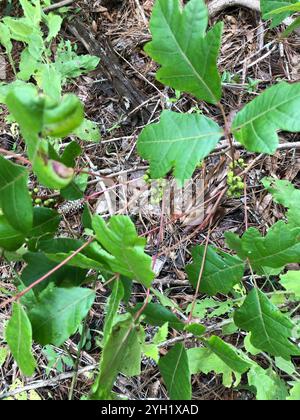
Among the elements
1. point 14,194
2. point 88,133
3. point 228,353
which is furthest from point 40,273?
point 88,133

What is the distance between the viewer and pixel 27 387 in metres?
1.64

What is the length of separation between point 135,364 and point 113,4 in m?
1.86

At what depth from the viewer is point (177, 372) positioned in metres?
1.08

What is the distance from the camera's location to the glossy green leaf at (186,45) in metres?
1.01

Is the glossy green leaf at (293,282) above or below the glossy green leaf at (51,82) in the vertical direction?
below

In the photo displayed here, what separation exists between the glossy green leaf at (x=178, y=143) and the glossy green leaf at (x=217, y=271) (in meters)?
0.25

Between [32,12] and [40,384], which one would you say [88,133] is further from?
[40,384]

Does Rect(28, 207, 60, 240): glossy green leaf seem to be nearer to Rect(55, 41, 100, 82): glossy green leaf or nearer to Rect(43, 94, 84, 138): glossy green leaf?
Rect(43, 94, 84, 138): glossy green leaf

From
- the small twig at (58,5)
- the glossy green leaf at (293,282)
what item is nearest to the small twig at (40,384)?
the glossy green leaf at (293,282)

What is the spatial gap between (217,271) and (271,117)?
0.41 m

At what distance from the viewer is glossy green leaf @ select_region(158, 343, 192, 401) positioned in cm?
105

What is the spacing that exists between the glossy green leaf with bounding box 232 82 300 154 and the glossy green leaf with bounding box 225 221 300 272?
0.19 meters

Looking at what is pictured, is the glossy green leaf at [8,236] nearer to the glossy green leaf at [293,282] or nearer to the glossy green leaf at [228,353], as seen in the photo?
the glossy green leaf at [228,353]
